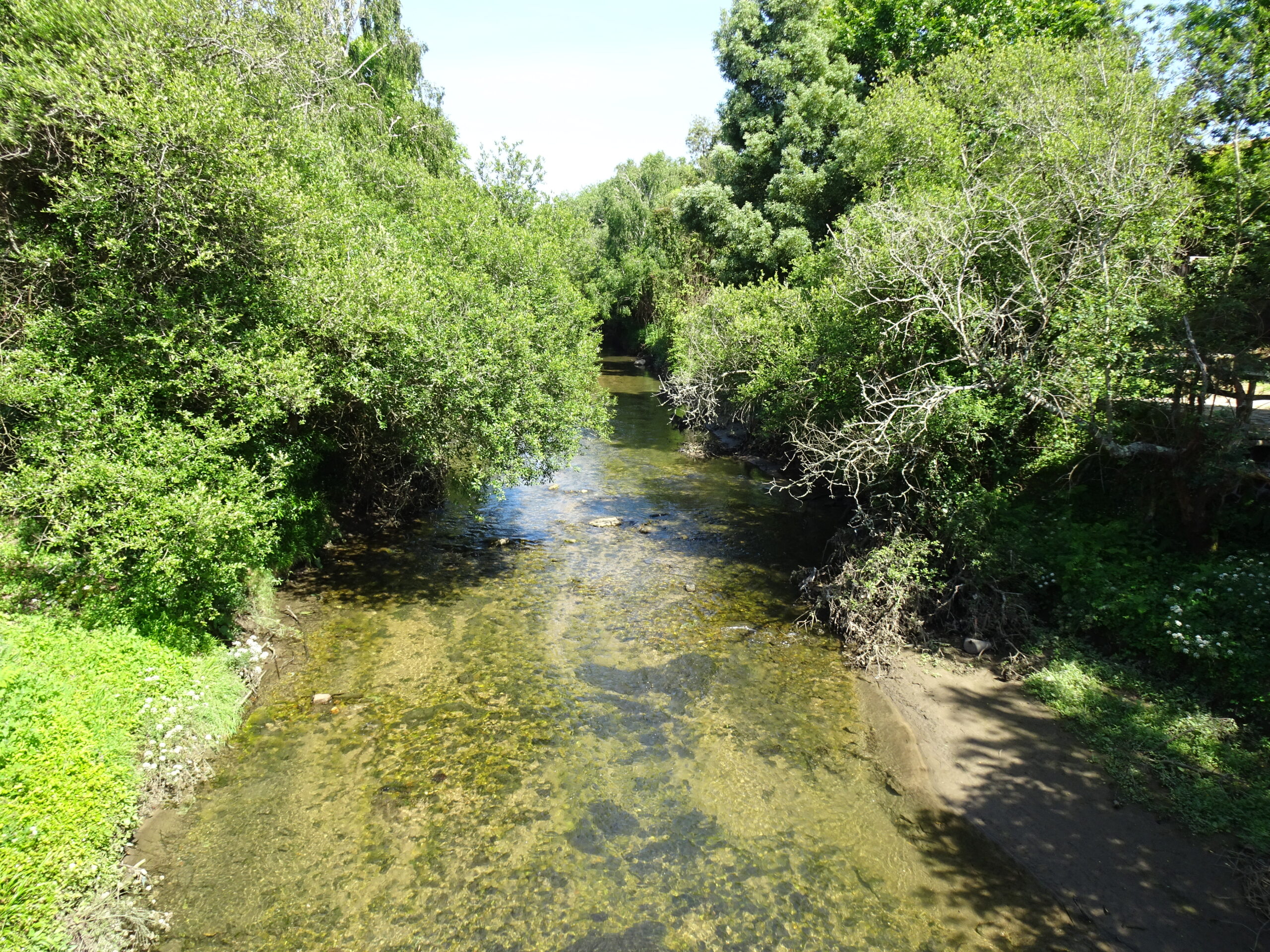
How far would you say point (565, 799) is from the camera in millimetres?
10586

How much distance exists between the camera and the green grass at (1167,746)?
9.27 metres

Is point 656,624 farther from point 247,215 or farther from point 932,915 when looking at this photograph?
point 247,215

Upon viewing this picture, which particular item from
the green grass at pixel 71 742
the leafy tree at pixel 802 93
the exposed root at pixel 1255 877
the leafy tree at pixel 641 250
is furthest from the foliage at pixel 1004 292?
the leafy tree at pixel 641 250

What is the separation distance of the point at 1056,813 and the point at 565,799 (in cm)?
724

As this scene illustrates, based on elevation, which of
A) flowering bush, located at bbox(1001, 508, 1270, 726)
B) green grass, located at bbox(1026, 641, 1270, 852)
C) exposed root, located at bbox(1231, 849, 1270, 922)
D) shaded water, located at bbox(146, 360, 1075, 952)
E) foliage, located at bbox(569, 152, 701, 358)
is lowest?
shaded water, located at bbox(146, 360, 1075, 952)

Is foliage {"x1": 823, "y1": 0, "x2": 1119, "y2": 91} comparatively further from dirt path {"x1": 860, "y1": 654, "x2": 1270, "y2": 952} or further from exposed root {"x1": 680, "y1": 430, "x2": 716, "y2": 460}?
dirt path {"x1": 860, "y1": 654, "x2": 1270, "y2": 952}

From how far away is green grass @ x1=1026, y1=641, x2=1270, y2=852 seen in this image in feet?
30.4

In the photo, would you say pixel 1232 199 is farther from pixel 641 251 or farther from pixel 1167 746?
pixel 641 251

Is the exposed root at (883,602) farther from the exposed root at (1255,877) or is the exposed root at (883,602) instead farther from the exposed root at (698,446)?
the exposed root at (698,446)

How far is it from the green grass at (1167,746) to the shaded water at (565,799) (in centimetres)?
273

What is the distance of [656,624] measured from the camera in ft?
53.0

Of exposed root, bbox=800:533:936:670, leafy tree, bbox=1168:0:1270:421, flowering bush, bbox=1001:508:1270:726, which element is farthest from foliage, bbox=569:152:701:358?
flowering bush, bbox=1001:508:1270:726

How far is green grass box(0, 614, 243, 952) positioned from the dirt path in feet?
36.6

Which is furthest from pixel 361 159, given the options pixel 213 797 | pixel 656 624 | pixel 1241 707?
pixel 1241 707
